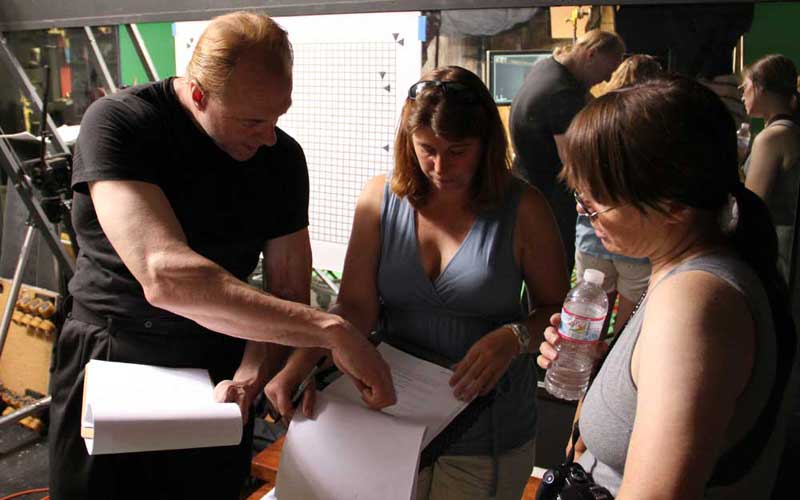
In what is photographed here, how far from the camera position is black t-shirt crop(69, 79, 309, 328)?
1.20 meters

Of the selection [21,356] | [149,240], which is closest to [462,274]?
[149,240]

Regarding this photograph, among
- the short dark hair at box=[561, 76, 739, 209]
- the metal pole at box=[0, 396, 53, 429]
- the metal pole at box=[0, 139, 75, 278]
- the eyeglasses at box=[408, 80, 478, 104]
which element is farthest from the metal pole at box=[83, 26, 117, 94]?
the short dark hair at box=[561, 76, 739, 209]

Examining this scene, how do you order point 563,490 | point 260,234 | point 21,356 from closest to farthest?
point 563,490 → point 260,234 → point 21,356

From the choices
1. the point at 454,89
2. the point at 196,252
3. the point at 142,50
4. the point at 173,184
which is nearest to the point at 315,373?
the point at 196,252

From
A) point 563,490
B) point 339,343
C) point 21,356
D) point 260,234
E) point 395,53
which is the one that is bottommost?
point 21,356

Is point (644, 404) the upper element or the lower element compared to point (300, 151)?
lower

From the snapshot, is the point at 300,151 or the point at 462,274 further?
the point at 300,151

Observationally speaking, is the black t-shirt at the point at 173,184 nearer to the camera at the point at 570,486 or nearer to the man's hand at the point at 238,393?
the man's hand at the point at 238,393

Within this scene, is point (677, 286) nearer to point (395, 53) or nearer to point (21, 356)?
point (395, 53)

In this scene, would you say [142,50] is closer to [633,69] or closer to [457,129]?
[457,129]

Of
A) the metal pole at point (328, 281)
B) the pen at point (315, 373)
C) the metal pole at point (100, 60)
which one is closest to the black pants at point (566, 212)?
the pen at point (315, 373)

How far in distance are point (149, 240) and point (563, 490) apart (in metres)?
0.77

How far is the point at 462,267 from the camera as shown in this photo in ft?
4.28

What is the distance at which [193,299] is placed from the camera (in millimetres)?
1096
